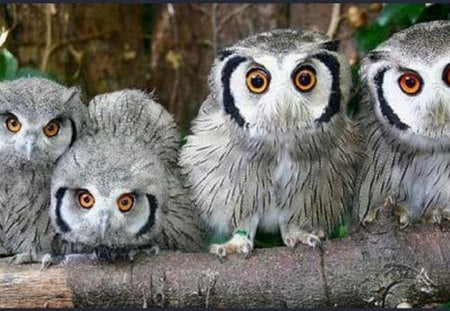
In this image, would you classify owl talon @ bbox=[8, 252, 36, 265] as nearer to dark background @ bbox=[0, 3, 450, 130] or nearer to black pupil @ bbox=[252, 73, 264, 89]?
black pupil @ bbox=[252, 73, 264, 89]

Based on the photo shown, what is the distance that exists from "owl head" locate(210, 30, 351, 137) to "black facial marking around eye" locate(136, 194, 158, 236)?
26 centimetres

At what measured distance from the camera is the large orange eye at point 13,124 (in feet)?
7.82

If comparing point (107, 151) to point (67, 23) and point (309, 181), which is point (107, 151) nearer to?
point (309, 181)

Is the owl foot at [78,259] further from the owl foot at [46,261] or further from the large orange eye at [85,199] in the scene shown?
the large orange eye at [85,199]

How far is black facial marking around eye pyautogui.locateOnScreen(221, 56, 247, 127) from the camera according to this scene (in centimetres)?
234

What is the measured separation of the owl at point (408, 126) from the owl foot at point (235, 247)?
11.2 inches

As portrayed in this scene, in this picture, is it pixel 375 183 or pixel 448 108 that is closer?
pixel 448 108

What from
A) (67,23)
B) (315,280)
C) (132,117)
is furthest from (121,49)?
(315,280)

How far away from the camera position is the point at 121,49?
13.6ft

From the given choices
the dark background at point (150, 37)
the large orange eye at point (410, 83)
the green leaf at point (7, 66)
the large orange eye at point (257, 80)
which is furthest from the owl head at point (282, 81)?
the dark background at point (150, 37)

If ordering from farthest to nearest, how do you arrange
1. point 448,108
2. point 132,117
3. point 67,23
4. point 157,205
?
point 67,23
point 132,117
point 157,205
point 448,108

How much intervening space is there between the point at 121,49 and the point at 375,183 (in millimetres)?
1878

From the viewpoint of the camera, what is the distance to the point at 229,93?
2357mm

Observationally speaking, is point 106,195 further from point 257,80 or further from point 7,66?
point 7,66
